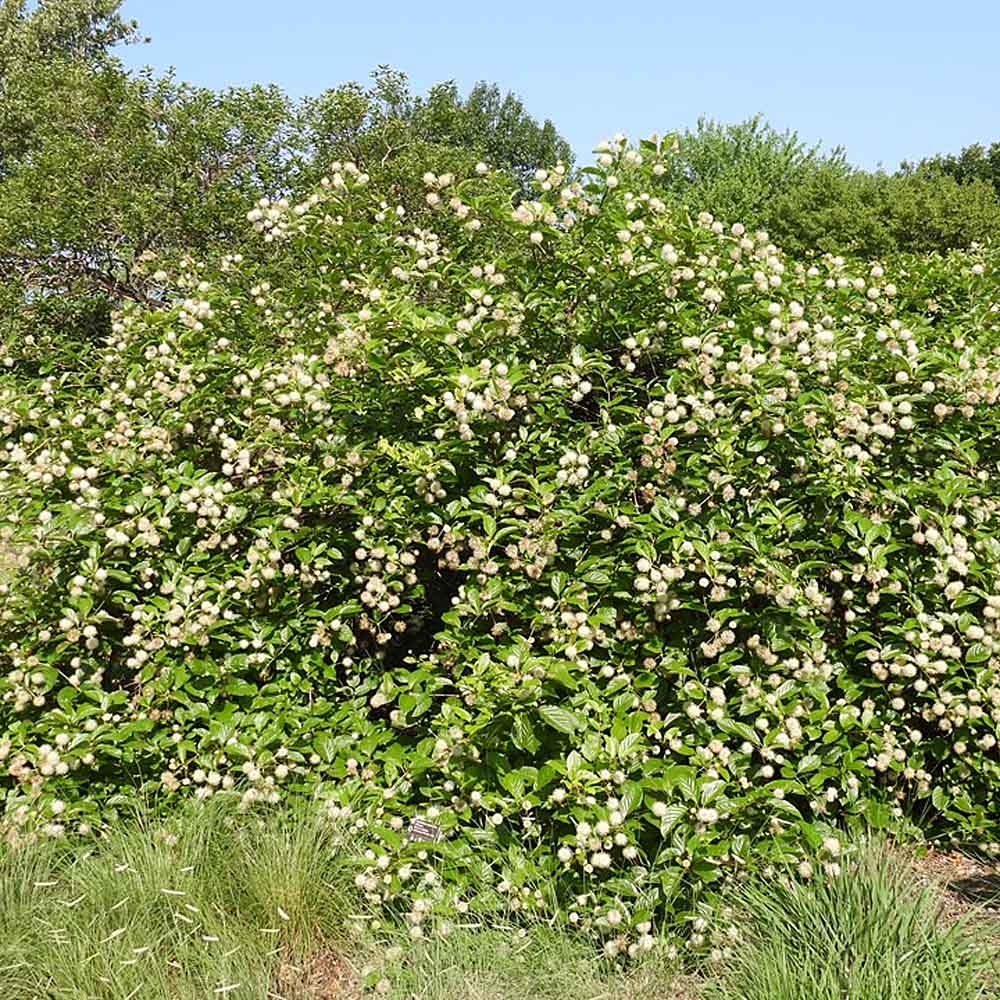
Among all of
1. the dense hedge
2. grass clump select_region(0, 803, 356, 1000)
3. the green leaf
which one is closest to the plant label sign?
the dense hedge

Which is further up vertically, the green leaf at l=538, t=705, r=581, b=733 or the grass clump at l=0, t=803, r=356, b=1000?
the green leaf at l=538, t=705, r=581, b=733

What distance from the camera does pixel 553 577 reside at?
3.19 meters

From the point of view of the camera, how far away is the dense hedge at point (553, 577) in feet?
9.43

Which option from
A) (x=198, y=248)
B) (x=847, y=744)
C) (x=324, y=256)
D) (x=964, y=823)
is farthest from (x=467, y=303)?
(x=198, y=248)

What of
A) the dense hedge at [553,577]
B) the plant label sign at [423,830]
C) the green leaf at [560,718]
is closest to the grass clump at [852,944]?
the dense hedge at [553,577]

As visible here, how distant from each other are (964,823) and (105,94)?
13317 millimetres

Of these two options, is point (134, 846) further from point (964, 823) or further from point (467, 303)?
point (964, 823)

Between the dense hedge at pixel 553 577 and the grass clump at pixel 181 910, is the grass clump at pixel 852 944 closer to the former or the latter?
the dense hedge at pixel 553 577

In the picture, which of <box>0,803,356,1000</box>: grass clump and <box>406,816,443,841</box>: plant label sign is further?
<box>406,816,443,841</box>: plant label sign

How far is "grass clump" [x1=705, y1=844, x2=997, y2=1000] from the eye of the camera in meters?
2.37

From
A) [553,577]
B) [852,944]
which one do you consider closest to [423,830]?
[553,577]

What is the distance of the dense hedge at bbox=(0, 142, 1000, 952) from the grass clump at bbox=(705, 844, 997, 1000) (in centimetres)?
11

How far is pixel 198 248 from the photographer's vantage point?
12.5m

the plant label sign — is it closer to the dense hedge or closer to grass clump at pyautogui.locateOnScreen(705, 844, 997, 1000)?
the dense hedge
